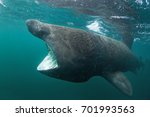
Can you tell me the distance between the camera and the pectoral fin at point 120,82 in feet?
26.9

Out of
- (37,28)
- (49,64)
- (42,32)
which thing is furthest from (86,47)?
(37,28)

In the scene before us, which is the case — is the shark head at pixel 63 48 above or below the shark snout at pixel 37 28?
below

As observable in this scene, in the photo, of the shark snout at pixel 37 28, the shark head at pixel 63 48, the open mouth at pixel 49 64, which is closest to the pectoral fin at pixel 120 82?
the shark head at pixel 63 48

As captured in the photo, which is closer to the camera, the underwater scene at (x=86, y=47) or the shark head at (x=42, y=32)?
the shark head at (x=42, y=32)

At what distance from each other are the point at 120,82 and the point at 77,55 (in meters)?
1.84

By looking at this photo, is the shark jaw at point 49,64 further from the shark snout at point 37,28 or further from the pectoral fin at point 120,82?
the pectoral fin at point 120,82

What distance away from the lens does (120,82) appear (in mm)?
8398

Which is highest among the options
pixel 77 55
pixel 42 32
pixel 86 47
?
pixel 42 32

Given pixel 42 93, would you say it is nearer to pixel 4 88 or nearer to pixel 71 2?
pixel 4 88

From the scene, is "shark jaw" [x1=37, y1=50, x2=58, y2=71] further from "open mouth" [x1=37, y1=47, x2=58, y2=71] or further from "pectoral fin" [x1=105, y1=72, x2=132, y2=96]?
"pectoral fin" [x1=105, y1=72, x2=132, y2=96]

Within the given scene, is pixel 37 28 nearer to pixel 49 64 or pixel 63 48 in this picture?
pixel 63 48

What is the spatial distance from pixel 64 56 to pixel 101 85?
26.1 metres

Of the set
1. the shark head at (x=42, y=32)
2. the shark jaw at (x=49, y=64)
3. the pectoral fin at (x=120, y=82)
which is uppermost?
the shark head at (x=42, y=32)

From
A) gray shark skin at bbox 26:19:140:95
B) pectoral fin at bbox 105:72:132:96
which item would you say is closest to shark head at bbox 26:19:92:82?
gray shark skin at bbox 26:19:140:95
